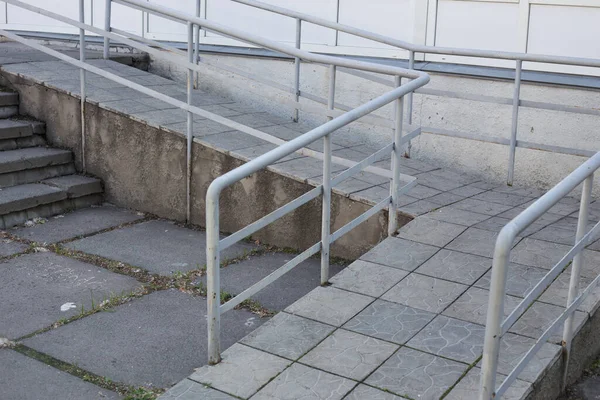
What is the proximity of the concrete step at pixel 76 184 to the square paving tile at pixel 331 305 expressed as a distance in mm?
2874

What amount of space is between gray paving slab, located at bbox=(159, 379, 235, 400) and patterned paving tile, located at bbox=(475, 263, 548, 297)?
1.66 m

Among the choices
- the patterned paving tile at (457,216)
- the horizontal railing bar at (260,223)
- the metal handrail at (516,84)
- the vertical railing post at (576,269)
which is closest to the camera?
the vertical railing post at (576,269)

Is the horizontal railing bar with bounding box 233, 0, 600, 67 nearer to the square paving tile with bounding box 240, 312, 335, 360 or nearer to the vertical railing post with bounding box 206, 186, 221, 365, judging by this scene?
the square paving tile with bounding box 240, 312, 335, 360

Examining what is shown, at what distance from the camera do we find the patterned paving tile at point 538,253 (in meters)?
4.83

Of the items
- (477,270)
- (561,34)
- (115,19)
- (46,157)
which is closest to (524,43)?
(561,34)

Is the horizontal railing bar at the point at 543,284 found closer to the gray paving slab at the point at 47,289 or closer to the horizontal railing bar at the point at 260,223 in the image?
the horizontal railing bar at the point at 260,223

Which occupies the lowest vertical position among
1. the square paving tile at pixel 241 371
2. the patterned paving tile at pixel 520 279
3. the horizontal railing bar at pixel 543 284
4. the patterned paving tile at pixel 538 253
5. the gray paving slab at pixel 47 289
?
the gray paving slab at pixel 47 289

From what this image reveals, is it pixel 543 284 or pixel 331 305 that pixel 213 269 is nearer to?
pixel 331 305

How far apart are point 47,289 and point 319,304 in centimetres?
176

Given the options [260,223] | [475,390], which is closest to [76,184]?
[260,223]

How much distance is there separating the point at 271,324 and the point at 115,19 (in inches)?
239

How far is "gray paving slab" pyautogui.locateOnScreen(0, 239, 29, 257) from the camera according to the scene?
5703 millimetres

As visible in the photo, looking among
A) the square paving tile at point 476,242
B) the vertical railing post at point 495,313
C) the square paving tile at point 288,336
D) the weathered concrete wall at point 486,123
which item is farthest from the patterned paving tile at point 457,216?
the vertical railing post at point 495,313

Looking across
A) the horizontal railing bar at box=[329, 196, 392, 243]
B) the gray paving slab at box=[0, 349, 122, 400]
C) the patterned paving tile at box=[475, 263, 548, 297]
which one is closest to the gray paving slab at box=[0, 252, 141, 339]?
the gray paving slab at box=[0, 349, 122, 400]
